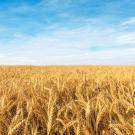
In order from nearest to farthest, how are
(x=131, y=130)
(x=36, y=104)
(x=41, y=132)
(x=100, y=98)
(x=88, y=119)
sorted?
(x=131, y=130), (x=88, y=119), (x=41, y=132), (x=100, y=98), (x=36, y=104)

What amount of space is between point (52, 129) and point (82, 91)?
5.55 feet

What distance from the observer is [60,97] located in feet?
11.4

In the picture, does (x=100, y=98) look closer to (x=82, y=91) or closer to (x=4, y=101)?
(x=4, y=101)

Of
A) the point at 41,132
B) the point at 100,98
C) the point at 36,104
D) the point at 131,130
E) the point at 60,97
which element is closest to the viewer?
the point at 131,130

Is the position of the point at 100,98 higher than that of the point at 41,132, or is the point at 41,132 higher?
the point at 100,98

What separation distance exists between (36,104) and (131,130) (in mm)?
1170

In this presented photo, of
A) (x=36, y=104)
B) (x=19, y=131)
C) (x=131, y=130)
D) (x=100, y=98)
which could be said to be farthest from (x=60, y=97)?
(x=131, y=130)

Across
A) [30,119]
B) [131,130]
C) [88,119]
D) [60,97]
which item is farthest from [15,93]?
[131,130]

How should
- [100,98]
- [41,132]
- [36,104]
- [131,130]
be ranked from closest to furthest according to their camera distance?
[131,130]
[41,132]
[100,98]
[36,104]

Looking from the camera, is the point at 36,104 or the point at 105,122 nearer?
the point at 105,122

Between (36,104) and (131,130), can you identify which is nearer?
(131,130)

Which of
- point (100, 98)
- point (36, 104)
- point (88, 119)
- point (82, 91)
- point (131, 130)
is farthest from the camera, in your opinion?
point (82, 91)

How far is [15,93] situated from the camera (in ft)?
11.6

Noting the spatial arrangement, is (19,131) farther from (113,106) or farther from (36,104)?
(113,106)
